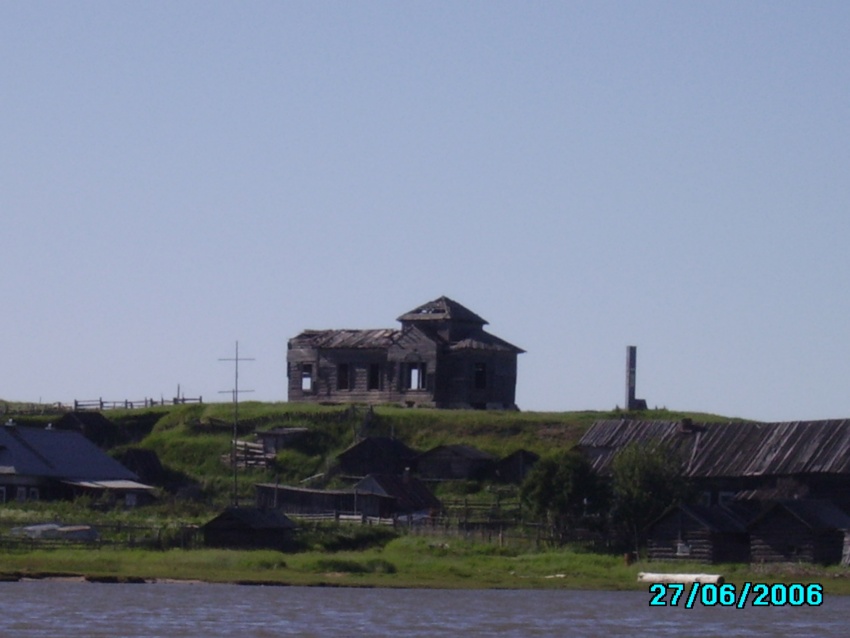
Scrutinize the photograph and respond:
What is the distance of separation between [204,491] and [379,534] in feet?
46.8

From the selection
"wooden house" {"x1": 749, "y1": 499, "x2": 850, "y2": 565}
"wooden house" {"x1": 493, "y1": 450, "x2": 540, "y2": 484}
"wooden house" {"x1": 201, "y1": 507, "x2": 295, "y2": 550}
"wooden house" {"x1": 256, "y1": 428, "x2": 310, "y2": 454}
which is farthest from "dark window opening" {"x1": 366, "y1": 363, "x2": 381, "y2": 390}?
"wooden house" {"x1": 749, "y1": 499, "x2": 850, "y2": 565}

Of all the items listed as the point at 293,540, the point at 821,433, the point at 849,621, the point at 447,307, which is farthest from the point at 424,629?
the point at 447,307

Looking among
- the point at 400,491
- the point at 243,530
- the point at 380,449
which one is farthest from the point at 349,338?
the point at 243,530

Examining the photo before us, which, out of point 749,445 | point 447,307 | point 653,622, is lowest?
point 653,622

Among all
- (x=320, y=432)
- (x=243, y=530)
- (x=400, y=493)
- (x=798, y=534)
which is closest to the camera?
(x=798, y=534)

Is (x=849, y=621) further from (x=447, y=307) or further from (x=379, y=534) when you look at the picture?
(x=447, y=307)

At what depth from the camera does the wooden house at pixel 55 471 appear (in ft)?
232

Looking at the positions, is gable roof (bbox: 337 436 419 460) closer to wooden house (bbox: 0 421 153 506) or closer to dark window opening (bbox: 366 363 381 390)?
wooden house (bbox: 0 421 153 506)

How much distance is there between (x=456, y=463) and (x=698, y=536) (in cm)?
1872

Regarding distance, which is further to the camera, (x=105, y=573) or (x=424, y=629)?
(x=105, y=573)

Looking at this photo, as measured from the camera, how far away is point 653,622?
3944 centimetres

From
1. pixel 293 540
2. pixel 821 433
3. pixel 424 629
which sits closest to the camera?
pixel 424 629

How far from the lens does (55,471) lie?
71750mm

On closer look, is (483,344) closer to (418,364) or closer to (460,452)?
(418,364)
